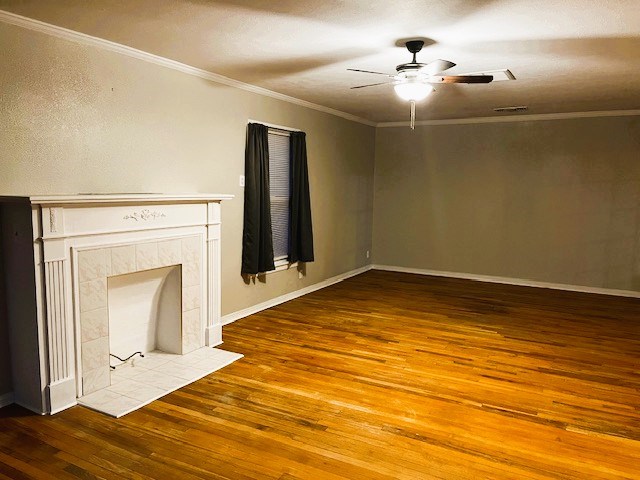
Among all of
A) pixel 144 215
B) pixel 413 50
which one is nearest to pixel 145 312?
pixel 144 215

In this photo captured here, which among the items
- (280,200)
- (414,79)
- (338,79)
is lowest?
(280,200)

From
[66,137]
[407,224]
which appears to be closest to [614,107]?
[407,224]

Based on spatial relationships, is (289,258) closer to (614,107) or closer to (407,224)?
(407,224)

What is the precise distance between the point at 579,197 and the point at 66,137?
6.44m

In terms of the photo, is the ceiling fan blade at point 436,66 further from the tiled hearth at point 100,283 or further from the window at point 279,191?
the window at point 279,191

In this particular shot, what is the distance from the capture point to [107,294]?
3.35m

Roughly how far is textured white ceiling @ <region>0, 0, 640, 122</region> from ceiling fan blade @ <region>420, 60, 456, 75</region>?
21 cm

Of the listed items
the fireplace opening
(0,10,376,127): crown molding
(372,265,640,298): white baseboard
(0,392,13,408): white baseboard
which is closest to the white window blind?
(0,10,376,127): crown molding

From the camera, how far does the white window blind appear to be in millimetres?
5609

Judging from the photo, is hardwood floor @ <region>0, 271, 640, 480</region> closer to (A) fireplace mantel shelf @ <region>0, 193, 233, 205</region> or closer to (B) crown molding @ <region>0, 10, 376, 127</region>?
(A) fireplace mantel shelf @ <region>0, 193, 233, 205</region>

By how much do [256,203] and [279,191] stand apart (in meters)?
0.71

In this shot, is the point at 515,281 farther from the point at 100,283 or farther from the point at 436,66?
the point at 100,283

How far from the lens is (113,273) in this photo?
3.34 metres

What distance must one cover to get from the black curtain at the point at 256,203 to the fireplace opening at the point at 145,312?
124cm
